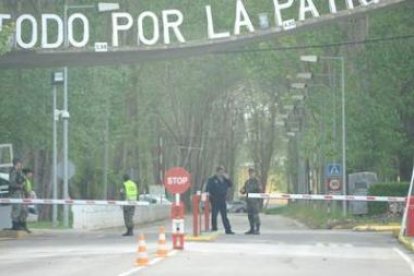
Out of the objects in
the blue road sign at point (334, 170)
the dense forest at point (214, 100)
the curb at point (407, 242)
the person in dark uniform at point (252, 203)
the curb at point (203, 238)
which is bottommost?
the curb at point (407, 242)

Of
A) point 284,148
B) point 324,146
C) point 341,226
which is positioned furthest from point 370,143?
point 284,148

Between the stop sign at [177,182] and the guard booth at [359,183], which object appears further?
the guard booth at [359,183]

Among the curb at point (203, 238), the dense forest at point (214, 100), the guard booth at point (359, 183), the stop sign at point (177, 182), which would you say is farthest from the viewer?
the dense forest at point (214, 100)

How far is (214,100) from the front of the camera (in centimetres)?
7612

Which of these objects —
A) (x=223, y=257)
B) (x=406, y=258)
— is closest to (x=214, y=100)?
(x=406, y=258)

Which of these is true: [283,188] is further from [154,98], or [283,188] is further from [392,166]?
[392,166]

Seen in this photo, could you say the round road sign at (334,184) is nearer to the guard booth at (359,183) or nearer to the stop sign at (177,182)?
the guard booth at (359,183)

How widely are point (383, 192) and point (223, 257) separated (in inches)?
870

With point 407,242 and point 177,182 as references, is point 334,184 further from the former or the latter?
point 177,182

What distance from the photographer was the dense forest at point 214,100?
144 ft

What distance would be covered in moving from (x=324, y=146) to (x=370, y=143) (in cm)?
296

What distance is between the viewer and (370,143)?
44.4m

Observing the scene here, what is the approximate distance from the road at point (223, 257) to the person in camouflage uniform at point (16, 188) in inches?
83.4

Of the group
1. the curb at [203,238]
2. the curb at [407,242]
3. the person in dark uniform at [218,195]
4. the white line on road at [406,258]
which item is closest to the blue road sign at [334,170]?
the person in dark uniform at [218,195]
